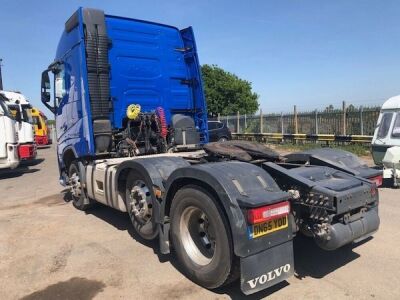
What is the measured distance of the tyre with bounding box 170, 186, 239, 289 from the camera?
3518mm

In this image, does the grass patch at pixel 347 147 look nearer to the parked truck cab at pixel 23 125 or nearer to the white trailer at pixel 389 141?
the white trailer at pixel 389 141

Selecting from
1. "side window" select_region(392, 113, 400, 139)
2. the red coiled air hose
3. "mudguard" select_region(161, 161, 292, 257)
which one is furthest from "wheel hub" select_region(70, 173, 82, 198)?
"side window" select_region(392, 113, 400, 139)

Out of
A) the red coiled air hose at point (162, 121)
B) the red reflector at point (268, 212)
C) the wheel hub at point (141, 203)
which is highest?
the red coiled air hose at point (162, 121)

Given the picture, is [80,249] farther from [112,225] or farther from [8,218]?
[8,218]

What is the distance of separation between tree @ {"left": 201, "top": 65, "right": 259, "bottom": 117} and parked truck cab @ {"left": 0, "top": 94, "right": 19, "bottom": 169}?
96.7ft

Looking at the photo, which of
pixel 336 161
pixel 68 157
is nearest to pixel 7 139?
pixel 68 157

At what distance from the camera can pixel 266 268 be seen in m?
3.38

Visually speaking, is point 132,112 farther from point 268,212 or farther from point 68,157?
point 268,212

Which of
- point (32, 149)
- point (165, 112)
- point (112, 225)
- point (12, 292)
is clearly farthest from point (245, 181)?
Result: point (32, 149)

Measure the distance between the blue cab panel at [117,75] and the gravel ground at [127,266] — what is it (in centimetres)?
156

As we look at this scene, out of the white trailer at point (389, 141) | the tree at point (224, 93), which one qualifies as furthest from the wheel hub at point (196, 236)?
the tree at point (224, 93)

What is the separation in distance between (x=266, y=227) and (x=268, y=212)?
0.14 m

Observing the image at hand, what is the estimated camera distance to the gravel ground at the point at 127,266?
378 centimetres

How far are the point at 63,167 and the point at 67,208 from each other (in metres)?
0.89
